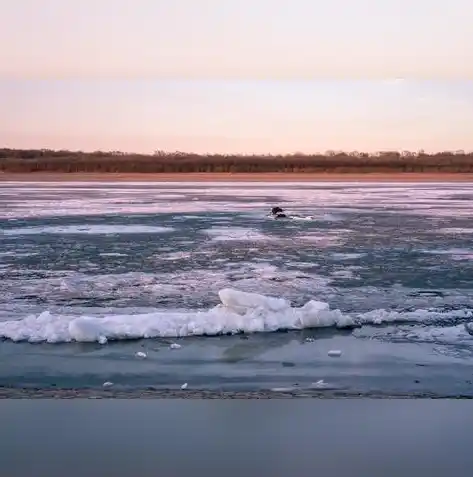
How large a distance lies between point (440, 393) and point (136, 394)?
8.35 ft

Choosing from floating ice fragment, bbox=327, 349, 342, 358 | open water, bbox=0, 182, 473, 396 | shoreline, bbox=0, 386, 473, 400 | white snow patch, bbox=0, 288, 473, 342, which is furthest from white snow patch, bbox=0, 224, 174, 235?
shoreline, bbox=0, 386, 473, 400

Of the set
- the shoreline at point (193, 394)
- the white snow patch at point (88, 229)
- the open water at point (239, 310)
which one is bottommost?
the white snow patch at point (88, 229)

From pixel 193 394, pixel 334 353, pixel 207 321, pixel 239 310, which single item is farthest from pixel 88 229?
pixel 193 394

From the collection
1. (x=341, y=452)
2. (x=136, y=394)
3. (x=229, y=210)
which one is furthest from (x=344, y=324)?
(x=229, y=210)

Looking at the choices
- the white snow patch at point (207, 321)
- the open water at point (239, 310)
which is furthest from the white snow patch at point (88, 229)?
the white snow patch at point (207, 321)

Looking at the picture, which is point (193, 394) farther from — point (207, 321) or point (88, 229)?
point (88, 229)

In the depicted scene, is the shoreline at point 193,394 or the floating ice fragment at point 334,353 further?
the floating ice fragment at point 334,353

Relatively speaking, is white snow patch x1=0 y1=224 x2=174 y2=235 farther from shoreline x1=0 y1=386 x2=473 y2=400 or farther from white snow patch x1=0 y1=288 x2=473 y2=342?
shoreline x1=0 y1=386 x2=473 y2=400

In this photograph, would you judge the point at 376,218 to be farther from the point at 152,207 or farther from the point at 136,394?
the point at 136,394

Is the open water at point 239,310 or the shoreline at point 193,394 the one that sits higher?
the shoreline at point 193,394

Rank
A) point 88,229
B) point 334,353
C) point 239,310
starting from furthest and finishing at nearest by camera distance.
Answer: point 88,229, point 239,310, point 334,353

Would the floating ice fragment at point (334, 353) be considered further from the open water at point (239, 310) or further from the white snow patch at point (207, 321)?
the white snow patch at point (207, 321)

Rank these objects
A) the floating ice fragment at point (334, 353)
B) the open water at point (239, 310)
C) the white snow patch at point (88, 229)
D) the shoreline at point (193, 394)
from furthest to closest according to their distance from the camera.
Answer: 1. the white snow patch at point (88, 229)
2. the floating ice fragment at point (334, 353)
3. the open water at point (239, 310)
4. the shoreline at point (193, 394)

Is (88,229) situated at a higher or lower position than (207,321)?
lower
